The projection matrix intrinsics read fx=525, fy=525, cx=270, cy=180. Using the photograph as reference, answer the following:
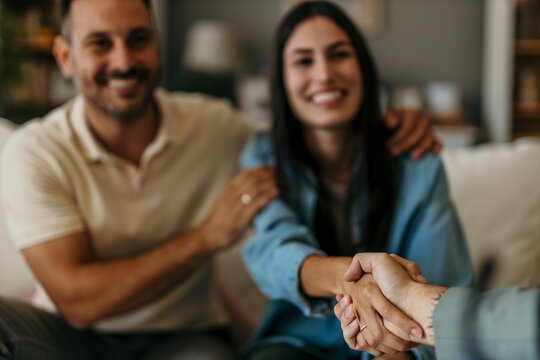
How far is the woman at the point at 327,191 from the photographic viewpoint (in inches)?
37.0

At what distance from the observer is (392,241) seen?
0.97 metres

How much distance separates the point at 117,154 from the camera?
4.01 feet

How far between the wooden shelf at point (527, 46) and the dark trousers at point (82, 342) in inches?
132

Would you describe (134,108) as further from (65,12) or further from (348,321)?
(348,321)

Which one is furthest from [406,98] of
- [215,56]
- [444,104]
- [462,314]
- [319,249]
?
[462,314]

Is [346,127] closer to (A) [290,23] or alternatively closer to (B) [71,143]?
(A) [290,23]

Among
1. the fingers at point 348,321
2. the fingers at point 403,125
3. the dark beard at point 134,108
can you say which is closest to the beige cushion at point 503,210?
the fingers at point 403,125

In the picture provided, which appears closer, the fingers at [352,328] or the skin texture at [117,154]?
the fingers at [352,328]

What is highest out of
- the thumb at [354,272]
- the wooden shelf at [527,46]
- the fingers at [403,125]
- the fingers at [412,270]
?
the wooden shelf at [527,46]

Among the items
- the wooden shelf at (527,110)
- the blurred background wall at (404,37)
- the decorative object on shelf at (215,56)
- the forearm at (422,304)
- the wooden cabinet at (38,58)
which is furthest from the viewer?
the blurred background wall at (404,37)

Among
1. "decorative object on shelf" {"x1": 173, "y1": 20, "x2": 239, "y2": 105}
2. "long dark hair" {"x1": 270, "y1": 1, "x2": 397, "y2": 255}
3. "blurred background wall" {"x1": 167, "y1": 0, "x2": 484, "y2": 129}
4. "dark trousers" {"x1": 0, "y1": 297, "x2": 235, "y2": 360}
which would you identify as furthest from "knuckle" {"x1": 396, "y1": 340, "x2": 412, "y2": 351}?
"blurred background wall" {"x1": 167, "y1": 0, "x2": 484, "y2": 129}

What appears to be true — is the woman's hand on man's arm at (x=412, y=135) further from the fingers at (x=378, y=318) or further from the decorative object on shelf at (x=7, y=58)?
the decorative object on shelf at (x=7, y=58)

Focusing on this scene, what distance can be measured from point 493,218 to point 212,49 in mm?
2737

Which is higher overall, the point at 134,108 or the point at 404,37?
the point at 404,37
